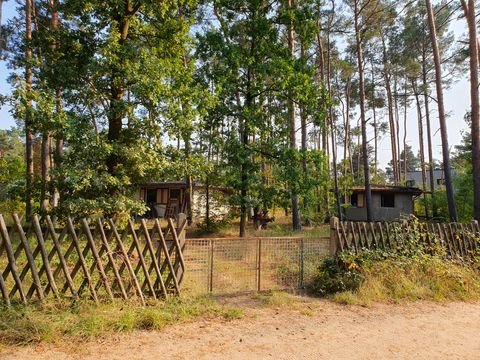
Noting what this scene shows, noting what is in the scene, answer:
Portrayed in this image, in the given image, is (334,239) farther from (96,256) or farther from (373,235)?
(96,256)

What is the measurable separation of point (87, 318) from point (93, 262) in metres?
0.88

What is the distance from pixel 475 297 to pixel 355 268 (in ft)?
7.30

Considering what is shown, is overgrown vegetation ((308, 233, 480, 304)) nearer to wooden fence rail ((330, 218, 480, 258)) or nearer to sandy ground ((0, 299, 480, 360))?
wooden fence rail ((330, 218, 480, 258))

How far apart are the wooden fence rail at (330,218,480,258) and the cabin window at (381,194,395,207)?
17.9m

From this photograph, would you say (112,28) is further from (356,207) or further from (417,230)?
(356,207)

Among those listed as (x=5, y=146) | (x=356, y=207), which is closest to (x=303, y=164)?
(x=356, y=207)

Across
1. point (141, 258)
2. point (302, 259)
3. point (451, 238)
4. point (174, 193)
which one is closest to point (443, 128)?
point (451, 238)

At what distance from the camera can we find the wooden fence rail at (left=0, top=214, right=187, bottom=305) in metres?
4.57

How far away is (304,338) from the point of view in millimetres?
4418

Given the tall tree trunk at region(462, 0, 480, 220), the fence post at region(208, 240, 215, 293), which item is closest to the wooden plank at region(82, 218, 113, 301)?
the fence post at region(208, 240, 215, 293)

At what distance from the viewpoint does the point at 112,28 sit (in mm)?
7645

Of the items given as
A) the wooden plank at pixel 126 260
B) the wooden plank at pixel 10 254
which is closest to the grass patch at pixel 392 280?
the wooden plank at pixel 126 260

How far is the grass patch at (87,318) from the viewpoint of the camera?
393 centimetres

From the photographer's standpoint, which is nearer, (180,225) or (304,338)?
(304,338)
